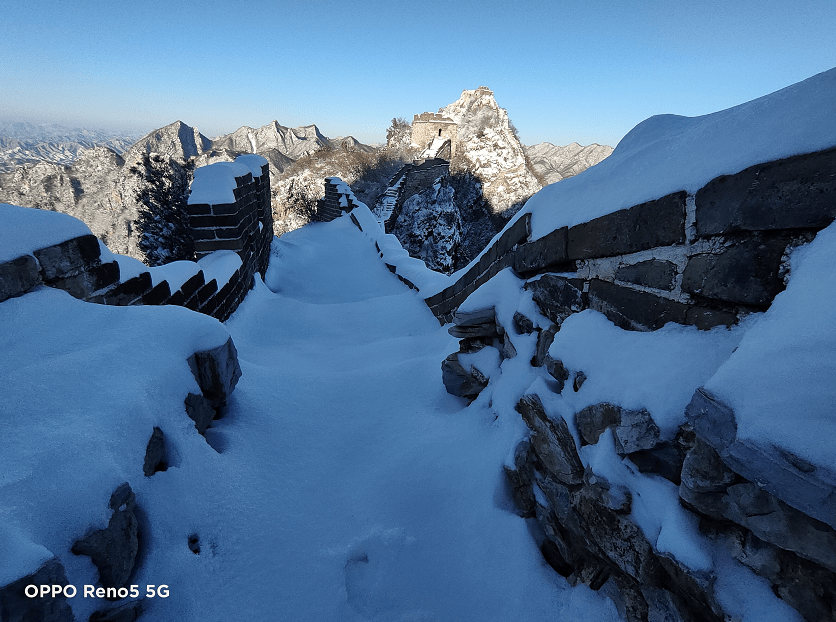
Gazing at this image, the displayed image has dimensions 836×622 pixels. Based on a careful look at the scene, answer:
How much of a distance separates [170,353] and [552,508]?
1888 mm

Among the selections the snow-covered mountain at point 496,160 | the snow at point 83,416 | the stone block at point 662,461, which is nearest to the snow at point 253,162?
the snow at point 83,416

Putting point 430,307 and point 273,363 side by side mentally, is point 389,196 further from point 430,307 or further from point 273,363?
point 273,363

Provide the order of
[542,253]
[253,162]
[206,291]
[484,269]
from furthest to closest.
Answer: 1. [253,162]
2. [484,269]
3. [206,291]
4. [542,253]

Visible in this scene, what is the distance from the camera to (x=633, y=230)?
1.42 meters

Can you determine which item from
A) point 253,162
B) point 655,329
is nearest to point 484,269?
point 655,329

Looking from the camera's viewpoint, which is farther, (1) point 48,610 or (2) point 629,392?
(2) point 629,392

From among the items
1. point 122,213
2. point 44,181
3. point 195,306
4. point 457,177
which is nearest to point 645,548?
point 195,306

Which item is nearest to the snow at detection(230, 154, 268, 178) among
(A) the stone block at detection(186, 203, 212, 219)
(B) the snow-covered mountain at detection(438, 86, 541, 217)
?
(A) the stone block at detection(186, 203, 212, 219)

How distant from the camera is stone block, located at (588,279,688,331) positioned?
1302mm

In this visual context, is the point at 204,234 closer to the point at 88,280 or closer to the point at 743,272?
the point at 88,280

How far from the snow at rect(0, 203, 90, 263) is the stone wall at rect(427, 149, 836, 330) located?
98.0 inches

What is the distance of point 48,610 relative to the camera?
882 millimetres

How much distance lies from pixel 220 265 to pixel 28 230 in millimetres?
2386

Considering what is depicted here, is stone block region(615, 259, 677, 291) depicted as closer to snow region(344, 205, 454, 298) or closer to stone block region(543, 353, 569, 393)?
stone block region(543, 353, 569, 393)
